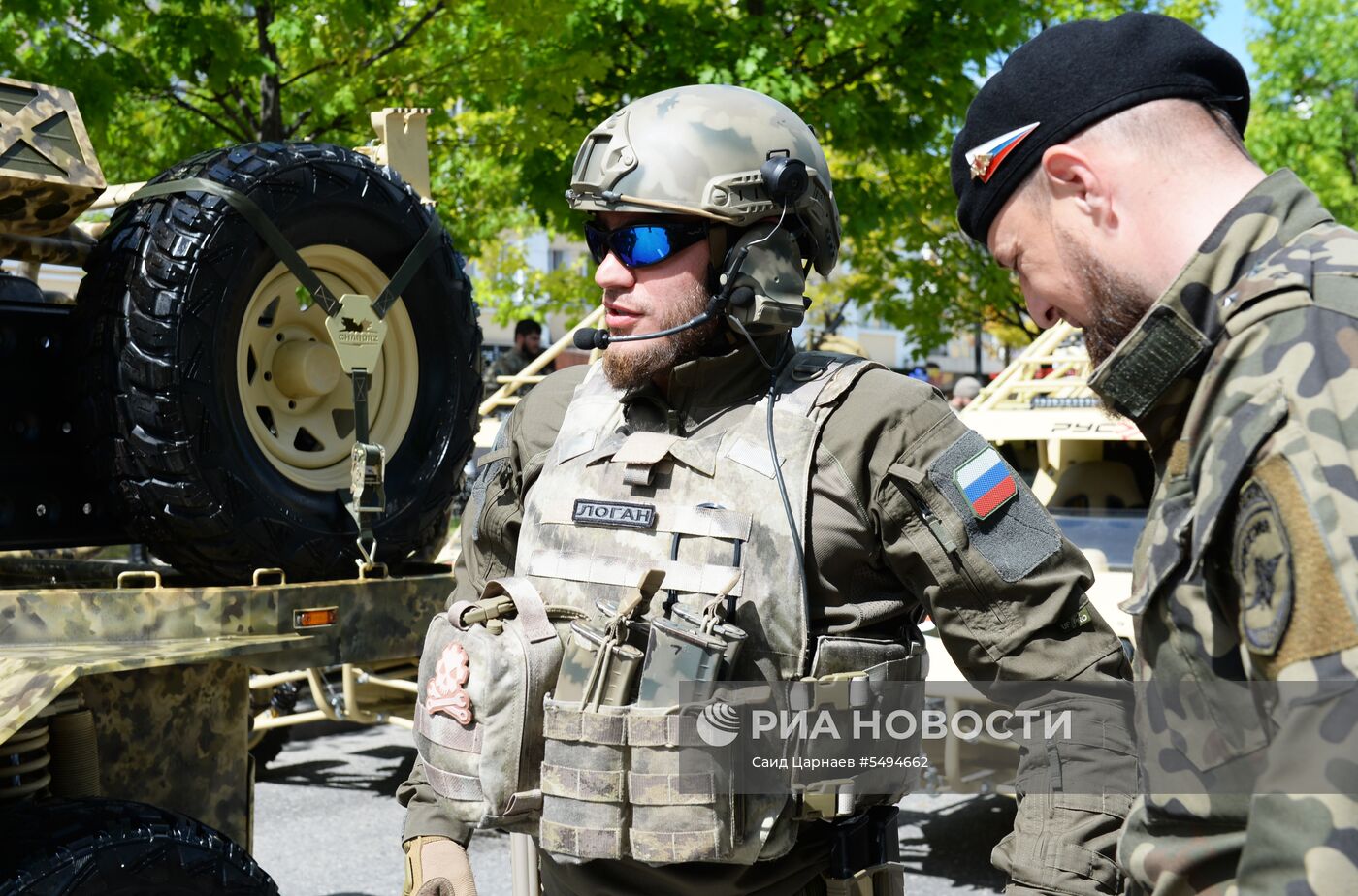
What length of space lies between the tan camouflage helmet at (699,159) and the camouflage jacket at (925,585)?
10.8 inches

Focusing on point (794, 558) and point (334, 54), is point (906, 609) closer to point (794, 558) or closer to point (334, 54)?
point (794, 558)

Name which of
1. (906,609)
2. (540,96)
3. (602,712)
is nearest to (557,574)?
(602,712)

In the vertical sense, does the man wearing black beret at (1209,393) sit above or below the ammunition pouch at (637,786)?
above

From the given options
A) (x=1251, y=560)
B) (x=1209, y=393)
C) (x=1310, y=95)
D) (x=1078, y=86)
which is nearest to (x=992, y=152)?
(x=1078, y=86)

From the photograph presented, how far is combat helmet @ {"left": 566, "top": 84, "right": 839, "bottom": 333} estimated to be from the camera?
2617 millimetres

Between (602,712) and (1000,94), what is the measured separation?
3.66ft

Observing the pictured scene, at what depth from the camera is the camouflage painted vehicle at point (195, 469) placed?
288 cm

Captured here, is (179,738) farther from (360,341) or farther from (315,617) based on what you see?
(360,341)

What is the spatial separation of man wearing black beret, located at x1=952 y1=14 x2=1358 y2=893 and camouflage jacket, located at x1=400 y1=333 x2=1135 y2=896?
0.53 m

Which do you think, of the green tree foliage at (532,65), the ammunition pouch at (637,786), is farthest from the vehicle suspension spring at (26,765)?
the green tree foliage at (532,65)

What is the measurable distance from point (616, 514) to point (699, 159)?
0.67 metres

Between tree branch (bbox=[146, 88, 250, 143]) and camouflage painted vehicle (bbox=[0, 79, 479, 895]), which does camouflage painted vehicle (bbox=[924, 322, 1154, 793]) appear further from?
tree branch (bbox=[146, 88, 250, 143])

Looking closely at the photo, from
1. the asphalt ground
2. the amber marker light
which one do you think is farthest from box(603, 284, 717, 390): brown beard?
the asphalt ground

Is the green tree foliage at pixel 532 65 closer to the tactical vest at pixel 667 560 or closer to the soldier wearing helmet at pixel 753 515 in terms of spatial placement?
the soldier wearing helmet at pixel 753 515
